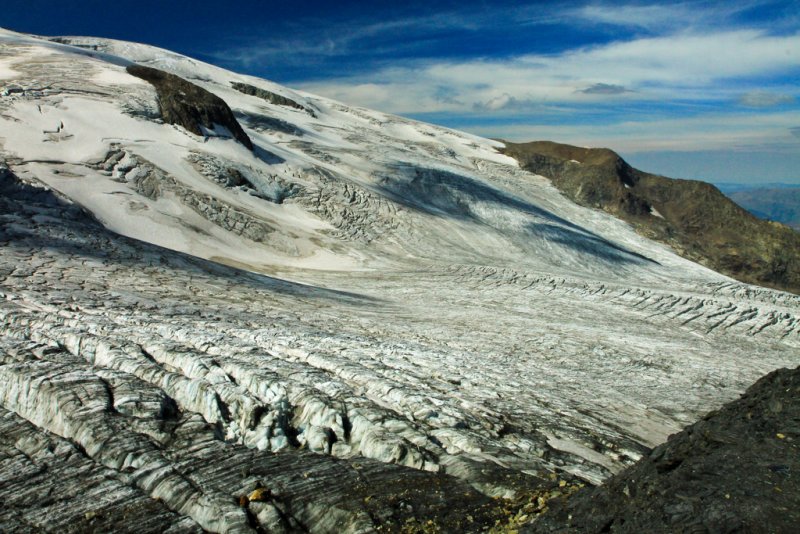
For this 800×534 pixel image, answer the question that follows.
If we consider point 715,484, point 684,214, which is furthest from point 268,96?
point 715,484

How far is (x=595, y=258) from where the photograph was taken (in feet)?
132

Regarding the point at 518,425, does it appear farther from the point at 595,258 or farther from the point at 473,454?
the point at 595,258

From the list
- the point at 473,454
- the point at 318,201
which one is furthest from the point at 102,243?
the point at 318,201

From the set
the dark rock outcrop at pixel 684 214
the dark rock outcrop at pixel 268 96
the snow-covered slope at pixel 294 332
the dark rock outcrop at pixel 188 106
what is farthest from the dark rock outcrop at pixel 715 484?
the dark rock outcrop at pixel 268 96

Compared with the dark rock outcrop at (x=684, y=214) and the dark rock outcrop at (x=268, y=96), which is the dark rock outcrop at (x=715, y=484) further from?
the dark rock outcrop at (x=268, y=96)

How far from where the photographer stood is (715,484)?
587 cm

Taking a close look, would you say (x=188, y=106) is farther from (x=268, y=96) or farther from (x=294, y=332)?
(x=268, y=96)

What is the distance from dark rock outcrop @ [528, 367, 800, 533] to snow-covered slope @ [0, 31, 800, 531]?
144cm

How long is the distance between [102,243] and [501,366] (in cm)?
1326

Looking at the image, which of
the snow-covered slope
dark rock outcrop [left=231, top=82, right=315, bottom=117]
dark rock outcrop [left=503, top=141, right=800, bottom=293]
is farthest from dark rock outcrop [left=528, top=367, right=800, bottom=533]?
dark rock outcrop [left=231, top=82, right=315, bottom=117]

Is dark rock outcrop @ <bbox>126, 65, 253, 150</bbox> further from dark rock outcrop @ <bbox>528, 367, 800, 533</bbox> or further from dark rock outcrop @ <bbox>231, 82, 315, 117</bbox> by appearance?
dark rock outcrop @ <bbox>528, 367, 800, 533</bbox>

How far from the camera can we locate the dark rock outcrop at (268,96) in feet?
231

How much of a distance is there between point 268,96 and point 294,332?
6289cm

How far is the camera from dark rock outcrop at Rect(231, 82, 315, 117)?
70.4 m
